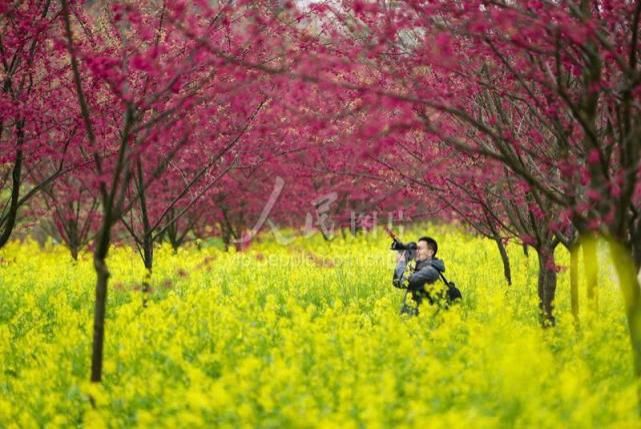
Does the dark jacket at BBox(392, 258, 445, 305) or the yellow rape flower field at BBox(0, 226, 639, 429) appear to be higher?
the dark jacket at BBox(392, 258, 445, 305)

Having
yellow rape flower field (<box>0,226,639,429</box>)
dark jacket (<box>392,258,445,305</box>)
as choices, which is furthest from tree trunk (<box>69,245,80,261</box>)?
dark jacket (<box>392,258,445,305</box>)

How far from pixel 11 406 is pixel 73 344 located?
4.22ft

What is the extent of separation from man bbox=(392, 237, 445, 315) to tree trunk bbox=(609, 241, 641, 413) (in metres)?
3.26

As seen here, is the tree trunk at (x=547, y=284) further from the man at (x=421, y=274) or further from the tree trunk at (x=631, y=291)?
the tree trunk at (x=631, y=291)

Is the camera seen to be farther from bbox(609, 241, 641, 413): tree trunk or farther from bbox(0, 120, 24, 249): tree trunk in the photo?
bbox(609, 241, 641, 413): tree trunk

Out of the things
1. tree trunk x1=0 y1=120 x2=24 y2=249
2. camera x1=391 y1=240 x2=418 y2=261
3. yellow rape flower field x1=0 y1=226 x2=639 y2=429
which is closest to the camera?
yellow rape flower field x1=0 y1=226 x2=639 y2=429

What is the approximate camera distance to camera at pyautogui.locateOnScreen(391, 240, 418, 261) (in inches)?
386

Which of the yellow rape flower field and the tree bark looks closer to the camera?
the yellow rape flower field

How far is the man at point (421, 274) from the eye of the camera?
8836 millimetres

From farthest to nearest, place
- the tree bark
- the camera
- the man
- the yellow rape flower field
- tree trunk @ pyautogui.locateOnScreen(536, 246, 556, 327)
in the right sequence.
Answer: the camera, the man, tree trunk @ pyautogui.locateOnScreen(536, 246, 556, 327), the tree bark, the yellow rape flower field

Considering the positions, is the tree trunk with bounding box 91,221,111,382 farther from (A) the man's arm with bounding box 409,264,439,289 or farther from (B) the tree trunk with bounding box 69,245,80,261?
(B) the tree trunk with bounding box 69,245,80,261

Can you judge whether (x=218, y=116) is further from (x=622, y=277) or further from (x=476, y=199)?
(x=622, y=277)

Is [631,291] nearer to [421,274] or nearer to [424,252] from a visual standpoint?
[421,274]

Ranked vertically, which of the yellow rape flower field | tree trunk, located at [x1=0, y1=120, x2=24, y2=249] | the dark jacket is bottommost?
the yellow rape flower field
